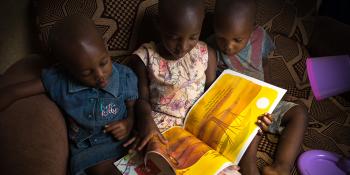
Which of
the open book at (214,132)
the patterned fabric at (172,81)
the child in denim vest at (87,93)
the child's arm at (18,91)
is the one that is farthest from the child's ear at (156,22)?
the child's arm at (18,91)

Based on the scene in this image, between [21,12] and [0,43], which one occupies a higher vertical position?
[21,12]

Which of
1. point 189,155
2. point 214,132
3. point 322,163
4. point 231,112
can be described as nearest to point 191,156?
point 189,155

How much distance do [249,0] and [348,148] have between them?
703mm

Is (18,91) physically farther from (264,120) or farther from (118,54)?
(264,120)

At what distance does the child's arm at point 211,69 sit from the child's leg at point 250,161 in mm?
328

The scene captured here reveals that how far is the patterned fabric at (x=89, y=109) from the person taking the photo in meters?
1.10

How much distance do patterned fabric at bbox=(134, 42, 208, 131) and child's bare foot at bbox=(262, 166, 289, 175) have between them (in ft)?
1.23

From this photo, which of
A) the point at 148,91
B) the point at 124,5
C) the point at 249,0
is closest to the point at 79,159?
the point at 148,91

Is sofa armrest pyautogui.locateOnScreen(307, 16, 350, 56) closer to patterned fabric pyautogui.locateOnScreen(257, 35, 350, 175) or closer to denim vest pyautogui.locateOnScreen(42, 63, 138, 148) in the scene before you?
patterned fabric pyautogui.locateOnScreen(257, 35, 350, 175)

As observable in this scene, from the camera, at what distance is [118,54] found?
1343 millimetres

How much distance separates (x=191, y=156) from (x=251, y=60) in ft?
1.86

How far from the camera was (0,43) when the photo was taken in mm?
1476

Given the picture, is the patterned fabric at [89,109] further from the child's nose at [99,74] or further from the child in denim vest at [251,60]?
the child in denim vest at [251,60]

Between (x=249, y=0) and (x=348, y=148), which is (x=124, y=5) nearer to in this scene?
(x=249, y=0)
